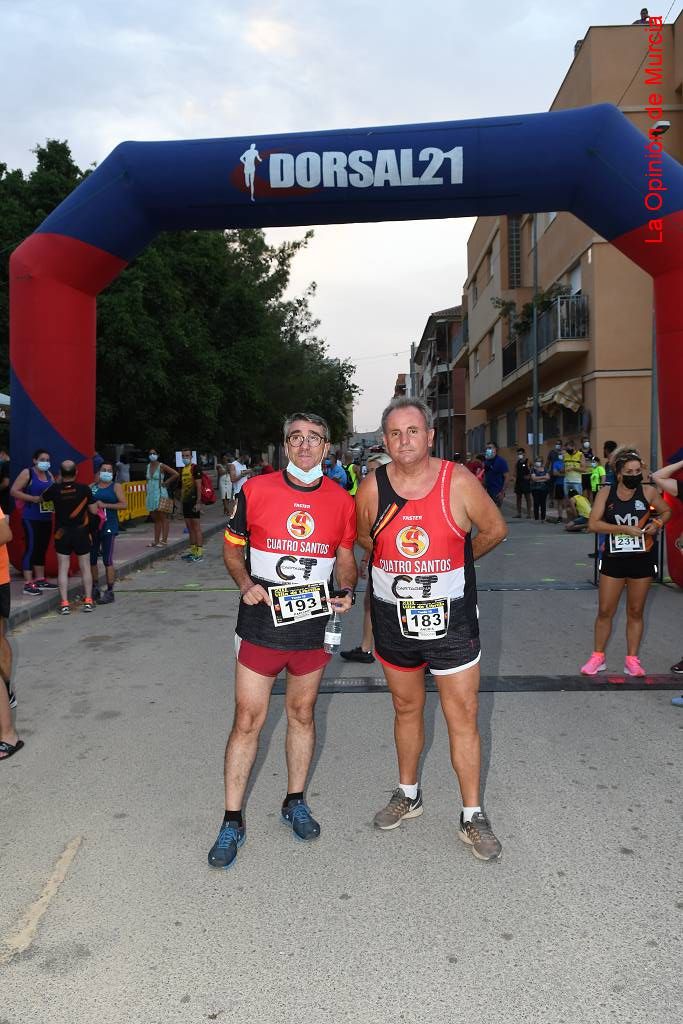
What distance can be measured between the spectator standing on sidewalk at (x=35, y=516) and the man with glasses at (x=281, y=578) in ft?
22.6

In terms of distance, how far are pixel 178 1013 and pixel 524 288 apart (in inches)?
1243

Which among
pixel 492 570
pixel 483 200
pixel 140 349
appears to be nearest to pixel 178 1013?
pixel 483 200

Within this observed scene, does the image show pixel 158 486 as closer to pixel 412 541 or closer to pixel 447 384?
pixel 412 541

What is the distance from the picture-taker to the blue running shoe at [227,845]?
3.30 meters

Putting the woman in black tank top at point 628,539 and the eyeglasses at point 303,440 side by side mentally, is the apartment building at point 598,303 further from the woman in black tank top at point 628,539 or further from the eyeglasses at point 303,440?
the eyeglasses at point 303,440

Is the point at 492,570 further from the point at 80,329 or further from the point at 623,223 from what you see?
the point at 80,329

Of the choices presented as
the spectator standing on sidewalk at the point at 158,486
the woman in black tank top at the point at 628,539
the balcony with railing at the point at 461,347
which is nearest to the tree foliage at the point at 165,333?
the spectator standing on sidewalk at the point at 158,486

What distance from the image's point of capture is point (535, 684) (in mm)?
5957

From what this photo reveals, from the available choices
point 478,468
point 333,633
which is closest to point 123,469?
point 478,468

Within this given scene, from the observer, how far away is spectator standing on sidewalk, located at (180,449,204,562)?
46.3 ft

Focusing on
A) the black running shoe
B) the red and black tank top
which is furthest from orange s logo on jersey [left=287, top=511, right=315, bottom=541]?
the black running shoe

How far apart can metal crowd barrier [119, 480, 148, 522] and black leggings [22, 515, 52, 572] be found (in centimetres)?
863

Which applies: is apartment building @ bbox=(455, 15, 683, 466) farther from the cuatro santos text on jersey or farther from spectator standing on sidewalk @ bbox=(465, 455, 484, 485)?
the cuatro santos text on jersey

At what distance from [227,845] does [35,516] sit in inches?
298
